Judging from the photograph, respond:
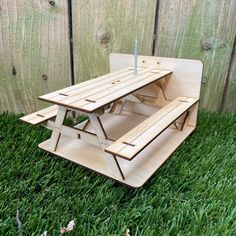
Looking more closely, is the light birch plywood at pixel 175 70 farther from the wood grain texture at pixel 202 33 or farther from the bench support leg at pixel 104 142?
the bench support leg at pixel 104 142

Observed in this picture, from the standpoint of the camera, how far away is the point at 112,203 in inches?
30.6

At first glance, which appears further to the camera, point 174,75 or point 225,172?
point 174,75

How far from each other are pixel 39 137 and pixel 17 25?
1.68 ft

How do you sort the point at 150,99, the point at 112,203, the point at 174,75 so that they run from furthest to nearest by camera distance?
the point at 150,99, the point at 174,75, the point at 112,203

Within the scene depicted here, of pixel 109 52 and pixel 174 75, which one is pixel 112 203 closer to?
pixel 174 75

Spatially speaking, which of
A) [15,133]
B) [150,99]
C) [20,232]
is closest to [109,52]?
[150,99]

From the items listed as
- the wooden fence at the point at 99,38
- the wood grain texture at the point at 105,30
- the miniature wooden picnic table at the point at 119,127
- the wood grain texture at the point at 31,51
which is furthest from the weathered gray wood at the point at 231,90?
the wood grain texture at the point at 31,51

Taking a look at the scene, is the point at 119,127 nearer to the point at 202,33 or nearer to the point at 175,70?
the point at 175,70

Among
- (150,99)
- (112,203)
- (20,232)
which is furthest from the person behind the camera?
(150,99)

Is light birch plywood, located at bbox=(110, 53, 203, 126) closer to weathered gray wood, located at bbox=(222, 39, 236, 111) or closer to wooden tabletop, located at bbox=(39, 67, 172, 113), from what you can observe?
wooden tabletop, located at bbox=(39, 67, 172, 113)

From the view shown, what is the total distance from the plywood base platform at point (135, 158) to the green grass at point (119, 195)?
27 millimetres

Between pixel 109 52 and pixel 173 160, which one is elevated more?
pixel 109 52

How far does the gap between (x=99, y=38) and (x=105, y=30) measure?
0.05 metres

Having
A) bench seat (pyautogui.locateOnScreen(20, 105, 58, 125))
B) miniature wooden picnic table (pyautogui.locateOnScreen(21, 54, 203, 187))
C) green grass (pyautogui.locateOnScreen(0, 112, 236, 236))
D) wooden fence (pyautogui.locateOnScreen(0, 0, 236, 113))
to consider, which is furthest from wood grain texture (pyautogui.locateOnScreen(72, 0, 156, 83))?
→ green grass (pyautogui.locateOnScreen(0, 112, 236, 236))
